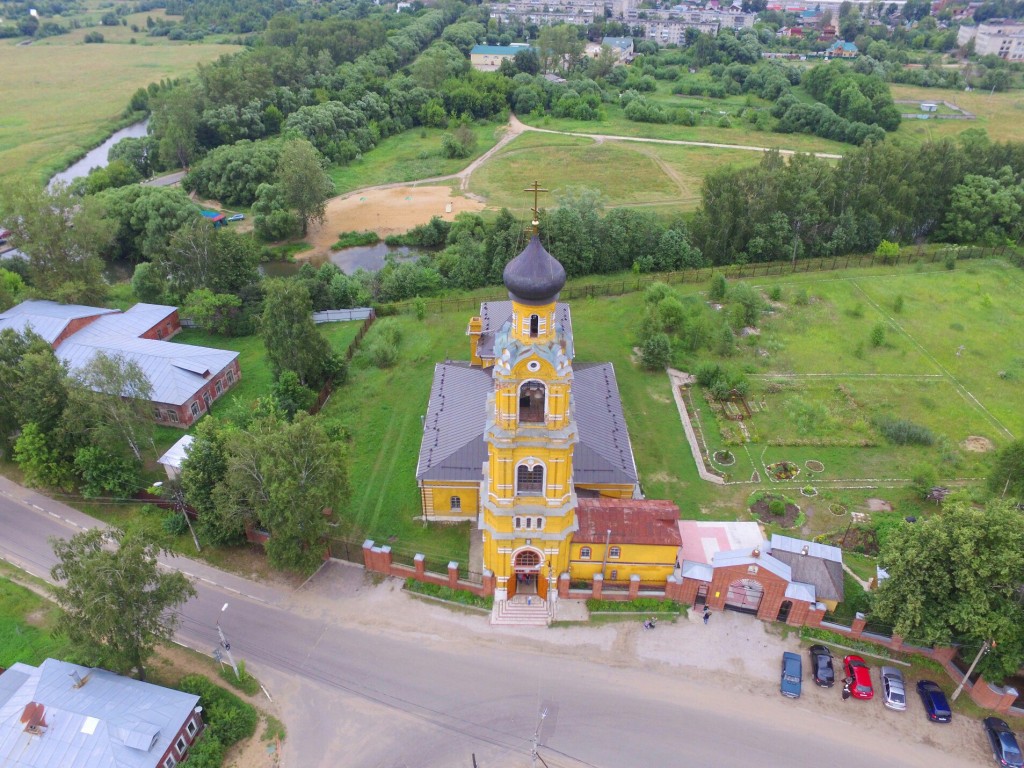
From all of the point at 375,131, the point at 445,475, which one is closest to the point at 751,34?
the point at 375,131

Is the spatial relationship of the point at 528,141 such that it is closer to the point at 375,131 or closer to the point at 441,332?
the point at 375,131

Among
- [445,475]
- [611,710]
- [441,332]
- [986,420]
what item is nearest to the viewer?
[611,710]

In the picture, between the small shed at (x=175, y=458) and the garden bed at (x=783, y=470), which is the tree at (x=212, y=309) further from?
the garden bed at (x=783, y=470)

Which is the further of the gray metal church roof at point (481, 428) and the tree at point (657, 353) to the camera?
the tree at point (657, 353)

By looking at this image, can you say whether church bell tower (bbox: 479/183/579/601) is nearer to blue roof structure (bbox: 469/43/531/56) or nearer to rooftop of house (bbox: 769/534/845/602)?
rooftop of house (bbox: 769/534/845/602)

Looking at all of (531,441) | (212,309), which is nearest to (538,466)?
(531,441)

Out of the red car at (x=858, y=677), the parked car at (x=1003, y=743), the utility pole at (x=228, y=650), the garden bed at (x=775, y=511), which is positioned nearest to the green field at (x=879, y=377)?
the garden bed at (x=775, y=511)

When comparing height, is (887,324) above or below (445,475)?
below
